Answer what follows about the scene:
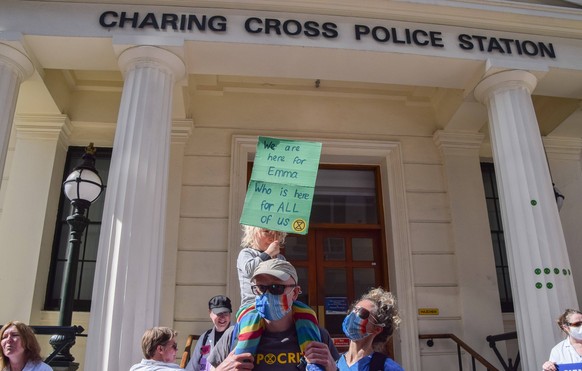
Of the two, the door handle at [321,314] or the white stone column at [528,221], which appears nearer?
the white stone column at [528,221]

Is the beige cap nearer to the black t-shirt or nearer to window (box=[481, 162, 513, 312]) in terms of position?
the black t-shirt

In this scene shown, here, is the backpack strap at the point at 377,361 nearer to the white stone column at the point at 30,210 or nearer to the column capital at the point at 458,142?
the white stone column at the point at 30,210

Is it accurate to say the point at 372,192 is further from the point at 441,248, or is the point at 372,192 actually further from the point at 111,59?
the point at 111,59

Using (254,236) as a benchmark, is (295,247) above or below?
above

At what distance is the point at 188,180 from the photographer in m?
7.58

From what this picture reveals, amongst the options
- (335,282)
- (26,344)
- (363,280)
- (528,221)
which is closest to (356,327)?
(26,344)

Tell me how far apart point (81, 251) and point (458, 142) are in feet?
20.4

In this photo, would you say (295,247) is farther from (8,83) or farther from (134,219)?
(8,83)

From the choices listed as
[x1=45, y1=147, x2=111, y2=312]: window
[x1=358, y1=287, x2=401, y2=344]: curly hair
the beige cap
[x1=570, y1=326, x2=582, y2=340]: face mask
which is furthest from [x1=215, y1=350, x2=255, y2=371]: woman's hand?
[x1=45, y1=147, x2=111, y2=312]: window

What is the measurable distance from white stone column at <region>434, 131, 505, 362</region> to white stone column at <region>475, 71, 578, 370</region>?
5.30 feet

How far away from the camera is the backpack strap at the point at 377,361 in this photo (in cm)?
247

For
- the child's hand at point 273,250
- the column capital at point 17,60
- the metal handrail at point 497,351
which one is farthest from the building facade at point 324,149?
the child's hand at point 273,250

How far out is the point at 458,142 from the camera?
816 centimetres

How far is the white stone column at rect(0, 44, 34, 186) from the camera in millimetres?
5578
